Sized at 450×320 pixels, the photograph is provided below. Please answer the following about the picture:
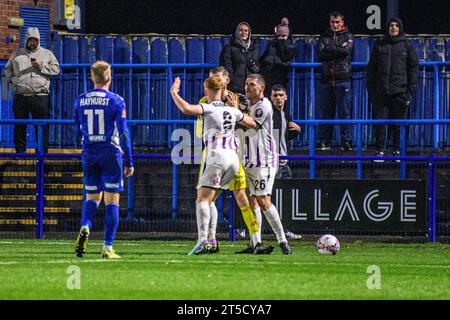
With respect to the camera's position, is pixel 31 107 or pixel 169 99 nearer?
pixel 31 107

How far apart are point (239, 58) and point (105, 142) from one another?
7.28 meters

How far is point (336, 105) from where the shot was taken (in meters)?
23.0

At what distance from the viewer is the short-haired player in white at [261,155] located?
16.9 m

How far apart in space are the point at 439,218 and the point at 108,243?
21.3 ft

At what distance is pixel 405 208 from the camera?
19.9 meters

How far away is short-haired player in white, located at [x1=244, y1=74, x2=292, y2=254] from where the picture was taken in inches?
666

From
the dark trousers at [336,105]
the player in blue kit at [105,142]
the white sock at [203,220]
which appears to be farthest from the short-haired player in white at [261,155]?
the dark trousers at [336,105]

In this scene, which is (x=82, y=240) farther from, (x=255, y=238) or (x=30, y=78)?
(x=30, y=78)

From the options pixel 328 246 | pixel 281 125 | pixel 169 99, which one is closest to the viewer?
pixel 328 246

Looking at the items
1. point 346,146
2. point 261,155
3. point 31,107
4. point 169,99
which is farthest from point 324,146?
point 261,155

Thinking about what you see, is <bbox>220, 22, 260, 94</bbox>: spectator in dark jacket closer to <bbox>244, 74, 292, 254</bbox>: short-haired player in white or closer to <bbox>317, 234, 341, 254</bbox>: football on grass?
<bbox>244, 74, 292, 254</bbox>: short-haired player in white

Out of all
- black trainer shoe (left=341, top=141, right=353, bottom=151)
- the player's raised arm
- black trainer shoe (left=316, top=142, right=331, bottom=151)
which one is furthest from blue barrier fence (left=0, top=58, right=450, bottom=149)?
the player's raised arm
